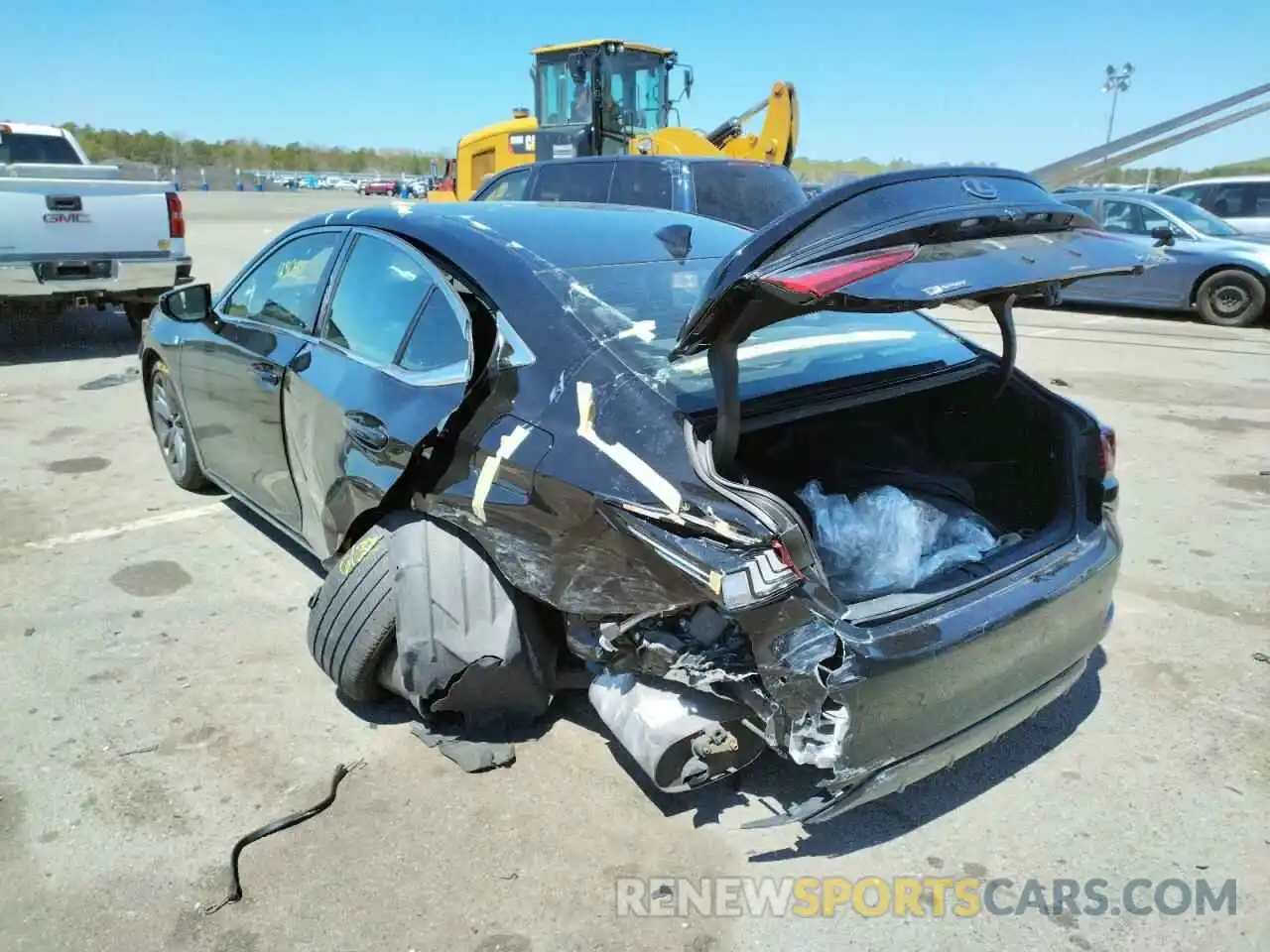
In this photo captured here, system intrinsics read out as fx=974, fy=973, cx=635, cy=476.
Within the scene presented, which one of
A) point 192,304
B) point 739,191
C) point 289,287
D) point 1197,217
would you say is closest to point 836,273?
point 289,287

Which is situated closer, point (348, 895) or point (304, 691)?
point (348, 895)

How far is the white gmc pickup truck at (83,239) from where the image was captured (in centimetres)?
826

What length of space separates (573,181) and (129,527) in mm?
5978

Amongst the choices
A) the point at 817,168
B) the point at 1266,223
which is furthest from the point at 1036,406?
the point at 817,168

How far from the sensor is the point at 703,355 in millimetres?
2854

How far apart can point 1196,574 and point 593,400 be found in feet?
10.9

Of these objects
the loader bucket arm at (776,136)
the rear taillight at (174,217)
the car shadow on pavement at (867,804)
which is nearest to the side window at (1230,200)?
the loader bucket arm at (776,136)

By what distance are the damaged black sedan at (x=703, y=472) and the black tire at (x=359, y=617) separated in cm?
1

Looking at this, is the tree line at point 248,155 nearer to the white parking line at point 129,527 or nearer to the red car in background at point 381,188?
the red car in background at point 381,188

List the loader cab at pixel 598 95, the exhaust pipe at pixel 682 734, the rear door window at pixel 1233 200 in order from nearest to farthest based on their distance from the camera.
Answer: the exhaust pipe at pixel 682 734, the loader cab at pixel 598 95, the rear door window at pixel 1233 200

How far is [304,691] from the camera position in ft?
11.4

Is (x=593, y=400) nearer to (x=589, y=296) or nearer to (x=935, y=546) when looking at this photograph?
(x=589, y=296)

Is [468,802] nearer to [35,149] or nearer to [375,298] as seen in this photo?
[375,298]

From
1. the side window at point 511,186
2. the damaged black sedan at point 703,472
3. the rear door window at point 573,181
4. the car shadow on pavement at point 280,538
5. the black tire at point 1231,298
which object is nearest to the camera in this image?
the damaged black sedan at point 703,472
